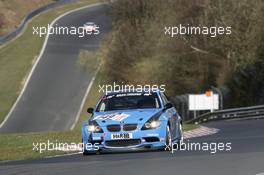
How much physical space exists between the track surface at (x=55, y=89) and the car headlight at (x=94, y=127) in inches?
1256

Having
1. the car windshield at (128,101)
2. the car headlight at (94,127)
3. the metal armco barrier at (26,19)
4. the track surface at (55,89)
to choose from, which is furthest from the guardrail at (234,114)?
the metal armco barrier at (26,19)

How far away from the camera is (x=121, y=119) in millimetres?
17656

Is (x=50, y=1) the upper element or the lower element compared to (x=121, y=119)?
upper

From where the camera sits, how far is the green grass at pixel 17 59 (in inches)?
2253

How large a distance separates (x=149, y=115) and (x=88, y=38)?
54294mm

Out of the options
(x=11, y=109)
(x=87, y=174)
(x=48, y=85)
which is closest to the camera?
(x=87, y=174)

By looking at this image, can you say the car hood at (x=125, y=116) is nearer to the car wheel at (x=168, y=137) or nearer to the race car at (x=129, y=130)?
the race car at (x=129, y=130)

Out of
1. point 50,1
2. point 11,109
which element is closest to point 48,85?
point 11,109

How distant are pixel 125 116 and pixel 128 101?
121cm

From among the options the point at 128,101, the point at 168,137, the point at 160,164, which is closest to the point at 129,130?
the point at 168,137

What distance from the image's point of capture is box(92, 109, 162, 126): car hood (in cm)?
1761

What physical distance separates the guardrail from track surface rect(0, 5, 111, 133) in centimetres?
1000

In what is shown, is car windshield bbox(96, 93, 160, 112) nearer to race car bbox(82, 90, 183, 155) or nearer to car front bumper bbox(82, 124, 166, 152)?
race car bbox(82, 90, 183, 155)

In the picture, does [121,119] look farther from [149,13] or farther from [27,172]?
[149,13]
